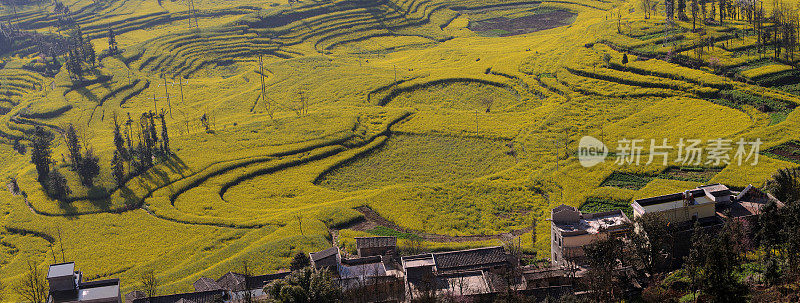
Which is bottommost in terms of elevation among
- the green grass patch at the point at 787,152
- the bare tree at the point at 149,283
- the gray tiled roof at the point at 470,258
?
the bare tree at the point at 149,283

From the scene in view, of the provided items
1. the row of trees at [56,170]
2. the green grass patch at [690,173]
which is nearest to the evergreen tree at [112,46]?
the row of trees at [56,170]

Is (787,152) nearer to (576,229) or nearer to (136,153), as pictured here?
(576,229)

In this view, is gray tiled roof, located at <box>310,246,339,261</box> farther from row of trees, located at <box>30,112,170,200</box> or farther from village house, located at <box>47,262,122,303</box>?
row of trees, located at <box>30,112,170,200</box>

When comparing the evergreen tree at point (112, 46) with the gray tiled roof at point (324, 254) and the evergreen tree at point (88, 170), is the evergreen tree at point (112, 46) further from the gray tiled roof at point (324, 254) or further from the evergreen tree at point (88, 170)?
the gray tiled roof at point (324, 254)

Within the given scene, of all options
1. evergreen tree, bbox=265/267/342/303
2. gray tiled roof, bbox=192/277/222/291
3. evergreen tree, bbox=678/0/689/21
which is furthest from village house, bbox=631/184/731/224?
evergreen tree, bbox=678/0/689/21

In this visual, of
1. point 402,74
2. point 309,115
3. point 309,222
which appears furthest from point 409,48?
point 309,222
